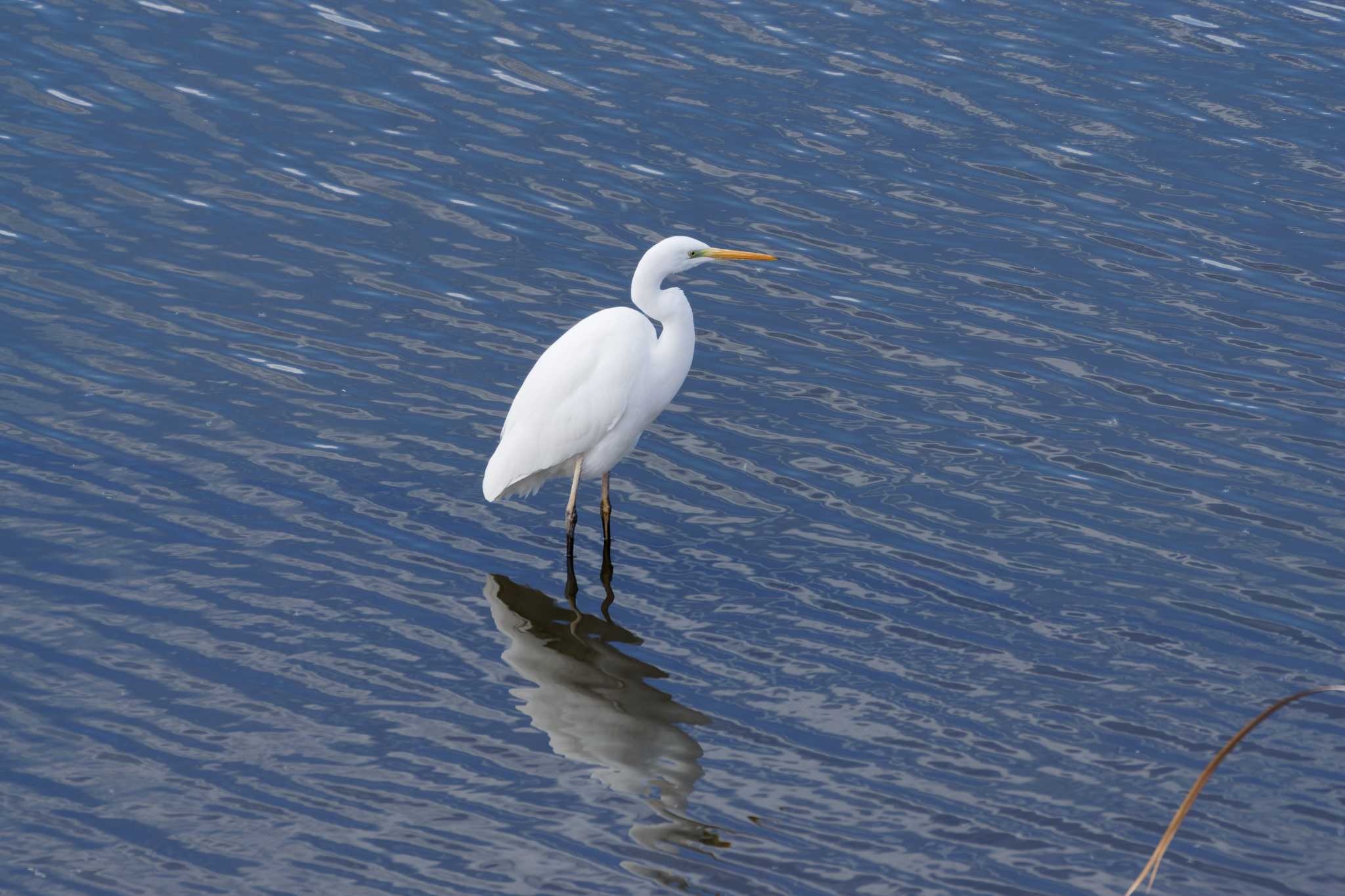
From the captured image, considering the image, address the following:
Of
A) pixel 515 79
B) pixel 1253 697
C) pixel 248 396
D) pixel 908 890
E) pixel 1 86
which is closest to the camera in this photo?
pixel 908 890

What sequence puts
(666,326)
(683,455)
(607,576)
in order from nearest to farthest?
(607,576) → (666,326) → (683,455)

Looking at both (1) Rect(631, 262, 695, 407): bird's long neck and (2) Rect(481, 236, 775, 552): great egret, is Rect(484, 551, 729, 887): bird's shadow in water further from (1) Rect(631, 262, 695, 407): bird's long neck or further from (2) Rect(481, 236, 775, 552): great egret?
(1) Rect(631, 262, 695, 407): bird's long neck

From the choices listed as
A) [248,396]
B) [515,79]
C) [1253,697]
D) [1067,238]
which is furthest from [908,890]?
[515,79]

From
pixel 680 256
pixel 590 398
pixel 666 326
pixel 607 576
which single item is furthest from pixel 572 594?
pixel 680 256

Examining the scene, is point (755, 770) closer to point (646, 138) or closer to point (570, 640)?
point (570, 640)

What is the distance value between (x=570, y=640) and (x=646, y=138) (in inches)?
274

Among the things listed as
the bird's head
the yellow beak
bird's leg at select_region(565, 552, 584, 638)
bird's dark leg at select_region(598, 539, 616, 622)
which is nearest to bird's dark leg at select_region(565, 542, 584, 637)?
bird's leg at select_region(565, 552, 584, 638)

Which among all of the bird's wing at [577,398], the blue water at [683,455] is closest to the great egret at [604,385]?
the bird's wing at [577,398]

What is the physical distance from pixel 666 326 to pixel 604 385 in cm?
52

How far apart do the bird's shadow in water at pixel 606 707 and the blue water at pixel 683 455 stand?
0.03 metres

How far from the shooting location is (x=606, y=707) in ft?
27.3

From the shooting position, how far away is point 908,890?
6.99 meters

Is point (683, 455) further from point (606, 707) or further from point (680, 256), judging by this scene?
point (606, 707)

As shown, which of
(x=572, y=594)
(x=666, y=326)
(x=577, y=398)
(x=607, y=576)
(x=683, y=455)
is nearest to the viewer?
(x=572, y=594)
